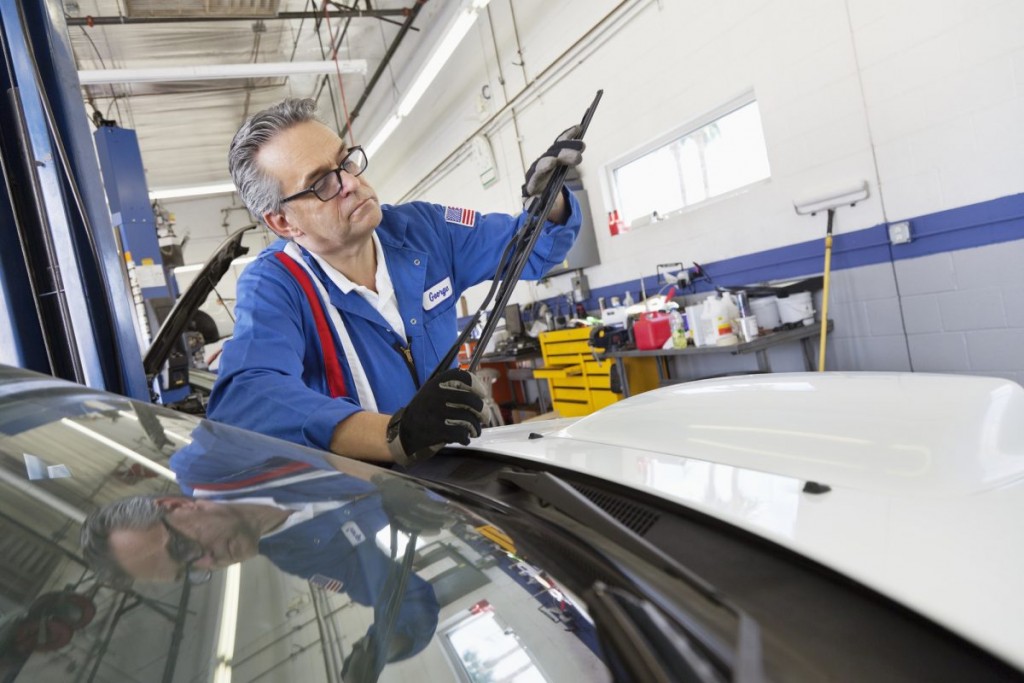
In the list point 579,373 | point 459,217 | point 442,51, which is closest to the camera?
point 459,217

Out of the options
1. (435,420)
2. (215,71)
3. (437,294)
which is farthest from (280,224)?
(215,71)

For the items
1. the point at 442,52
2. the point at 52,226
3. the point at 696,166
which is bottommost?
the point at 52,226

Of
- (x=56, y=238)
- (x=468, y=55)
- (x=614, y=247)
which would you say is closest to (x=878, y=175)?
(x=614, y=247)

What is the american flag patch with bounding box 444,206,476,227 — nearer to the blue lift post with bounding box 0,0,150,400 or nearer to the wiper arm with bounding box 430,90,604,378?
the wiper arm with bounding box 430,90,604,378

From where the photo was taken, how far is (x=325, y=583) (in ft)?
1.59

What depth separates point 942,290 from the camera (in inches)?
120

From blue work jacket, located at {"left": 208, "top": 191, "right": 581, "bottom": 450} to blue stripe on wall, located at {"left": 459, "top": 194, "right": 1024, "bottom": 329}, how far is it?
2.26 meters

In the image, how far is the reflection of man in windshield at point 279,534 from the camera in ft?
1.52

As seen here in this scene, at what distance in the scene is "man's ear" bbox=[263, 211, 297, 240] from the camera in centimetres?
160

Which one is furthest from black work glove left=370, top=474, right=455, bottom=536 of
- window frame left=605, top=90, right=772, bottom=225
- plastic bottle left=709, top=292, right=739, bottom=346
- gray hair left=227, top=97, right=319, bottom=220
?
window frame left=605, top=90, right=772, bottom=225

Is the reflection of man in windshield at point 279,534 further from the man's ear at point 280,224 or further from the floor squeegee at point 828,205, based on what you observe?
the floor squeegee at point 828,205

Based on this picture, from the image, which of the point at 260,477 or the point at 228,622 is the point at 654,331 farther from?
the point at 228,622

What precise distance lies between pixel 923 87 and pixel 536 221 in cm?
271

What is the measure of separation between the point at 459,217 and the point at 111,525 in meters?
1.51
